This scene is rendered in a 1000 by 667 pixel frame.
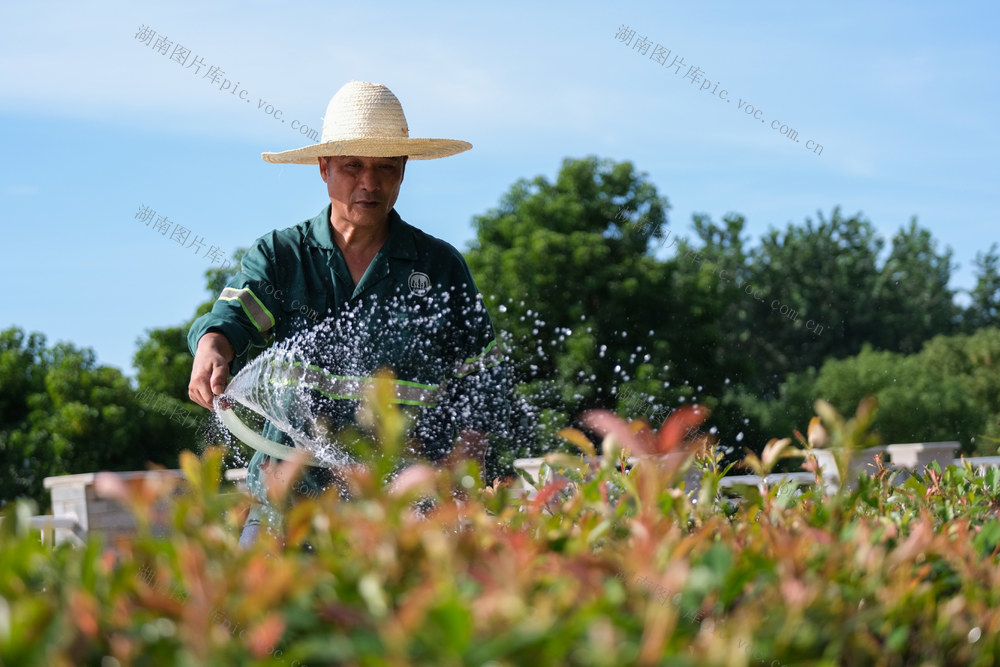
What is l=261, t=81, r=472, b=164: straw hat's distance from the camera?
3.26 meters

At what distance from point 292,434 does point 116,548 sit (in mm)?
1672

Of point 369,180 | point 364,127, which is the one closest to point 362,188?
point 369,180

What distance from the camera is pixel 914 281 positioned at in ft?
137

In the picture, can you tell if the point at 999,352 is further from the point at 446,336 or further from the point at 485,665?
the point at 485,665

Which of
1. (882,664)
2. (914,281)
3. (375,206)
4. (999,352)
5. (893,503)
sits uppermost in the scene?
(914,281)

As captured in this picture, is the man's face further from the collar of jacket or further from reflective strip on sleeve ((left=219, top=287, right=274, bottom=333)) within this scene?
reflective strip on sleeve ((left=219, top=287, right=274, bottom=333))

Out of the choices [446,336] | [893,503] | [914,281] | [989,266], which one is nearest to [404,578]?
[893,503]

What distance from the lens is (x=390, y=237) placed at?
3.33 m

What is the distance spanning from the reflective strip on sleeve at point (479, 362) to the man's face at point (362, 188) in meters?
0.56

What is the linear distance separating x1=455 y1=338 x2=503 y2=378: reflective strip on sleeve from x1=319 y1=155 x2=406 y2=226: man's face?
1.84ft

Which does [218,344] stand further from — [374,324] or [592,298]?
[592,298]

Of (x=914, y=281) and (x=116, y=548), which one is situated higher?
(x=914, y=281)

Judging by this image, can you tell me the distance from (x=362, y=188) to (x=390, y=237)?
0.19 metres

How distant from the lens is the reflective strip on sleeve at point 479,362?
3.20 m
